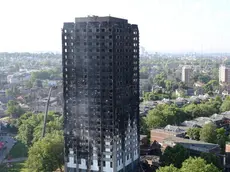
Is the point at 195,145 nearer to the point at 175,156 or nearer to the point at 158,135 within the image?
the point at 175,156

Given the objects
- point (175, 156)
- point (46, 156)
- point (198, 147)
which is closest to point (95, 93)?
point (46, 156)

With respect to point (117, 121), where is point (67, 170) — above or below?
below

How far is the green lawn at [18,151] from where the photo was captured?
44434 millimetres

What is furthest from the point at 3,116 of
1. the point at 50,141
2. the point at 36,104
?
the point at 50,141

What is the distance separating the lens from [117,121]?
29.7 m

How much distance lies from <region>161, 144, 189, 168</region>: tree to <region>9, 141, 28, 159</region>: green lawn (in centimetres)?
1889

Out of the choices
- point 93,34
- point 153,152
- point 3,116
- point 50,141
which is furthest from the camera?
point 3,116

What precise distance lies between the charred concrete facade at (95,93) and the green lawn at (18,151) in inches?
620

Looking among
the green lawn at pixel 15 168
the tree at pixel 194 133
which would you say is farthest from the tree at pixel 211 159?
the green lawn at pixel 15 168

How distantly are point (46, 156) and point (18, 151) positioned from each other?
12369 mm

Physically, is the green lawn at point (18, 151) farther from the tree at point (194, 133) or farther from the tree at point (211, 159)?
the tree at point (211, 159)

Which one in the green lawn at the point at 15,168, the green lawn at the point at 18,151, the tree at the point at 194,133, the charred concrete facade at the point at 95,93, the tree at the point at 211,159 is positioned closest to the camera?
the charred concrete facade at the point at 95,93

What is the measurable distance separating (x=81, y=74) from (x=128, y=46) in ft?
16.1

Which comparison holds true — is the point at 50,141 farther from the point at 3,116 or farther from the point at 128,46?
the point at 3,116
